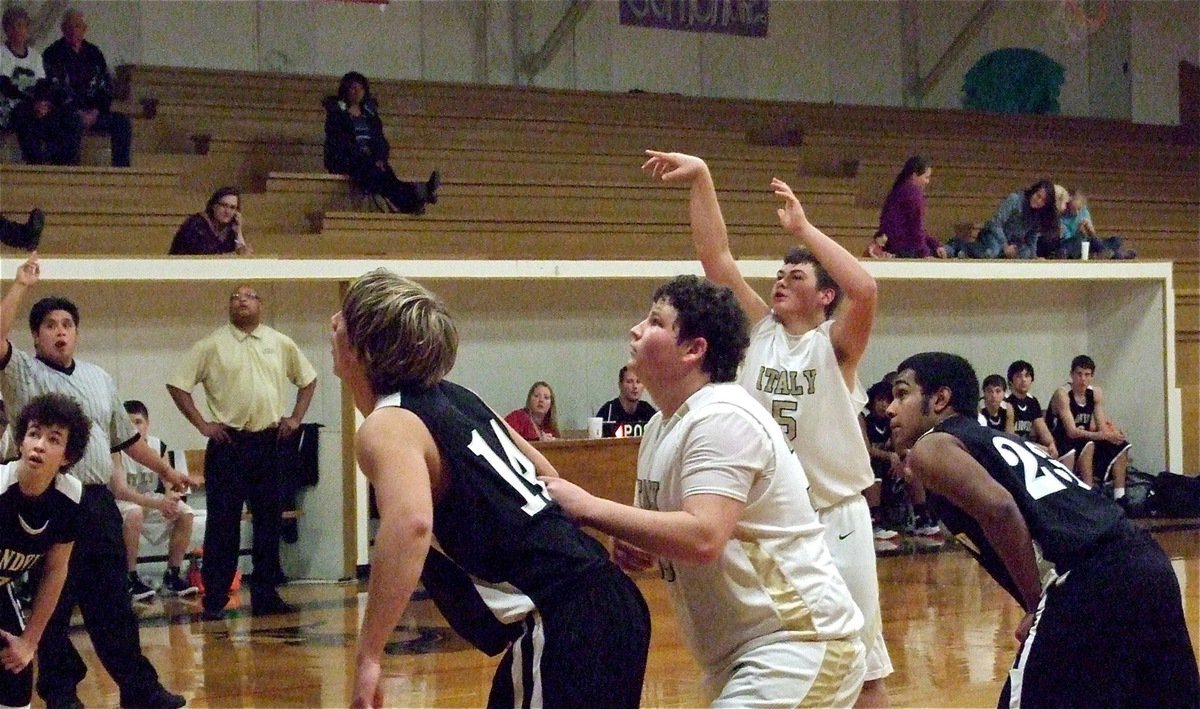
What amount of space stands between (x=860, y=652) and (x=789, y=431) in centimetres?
172

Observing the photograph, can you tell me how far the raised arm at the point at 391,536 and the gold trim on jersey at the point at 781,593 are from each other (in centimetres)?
74

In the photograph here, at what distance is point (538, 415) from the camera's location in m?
11.7

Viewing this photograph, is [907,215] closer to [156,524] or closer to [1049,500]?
[156,524]

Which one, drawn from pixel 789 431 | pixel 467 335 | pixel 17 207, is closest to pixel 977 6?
pixel 467 335

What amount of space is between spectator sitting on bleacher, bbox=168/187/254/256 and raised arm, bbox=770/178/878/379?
19.6ft

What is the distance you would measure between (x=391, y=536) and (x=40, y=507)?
2.84 meters

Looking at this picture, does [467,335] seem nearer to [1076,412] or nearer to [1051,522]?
[1076,412]

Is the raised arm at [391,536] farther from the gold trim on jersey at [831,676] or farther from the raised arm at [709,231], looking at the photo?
the raised arm at [709,231]

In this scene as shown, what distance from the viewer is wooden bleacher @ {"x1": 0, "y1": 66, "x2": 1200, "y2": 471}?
11836mm

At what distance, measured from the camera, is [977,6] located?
2022 cm

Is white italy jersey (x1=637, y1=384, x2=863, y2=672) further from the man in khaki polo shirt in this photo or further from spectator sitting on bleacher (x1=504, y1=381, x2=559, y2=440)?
spectator sitting on bleacher (x1=504, y1=381, x2=559, y2=440)

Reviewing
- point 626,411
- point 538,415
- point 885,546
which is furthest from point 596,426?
point 885,546

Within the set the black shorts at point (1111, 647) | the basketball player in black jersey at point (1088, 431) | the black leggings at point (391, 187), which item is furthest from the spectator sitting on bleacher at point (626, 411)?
the black shorts at point (1111, 647)

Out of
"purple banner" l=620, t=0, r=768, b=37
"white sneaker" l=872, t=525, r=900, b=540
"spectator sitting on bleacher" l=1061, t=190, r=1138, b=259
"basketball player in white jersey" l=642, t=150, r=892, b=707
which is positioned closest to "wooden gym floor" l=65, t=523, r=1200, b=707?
"basketball player in white jersey" l=642, t=150, r=892, b=707
